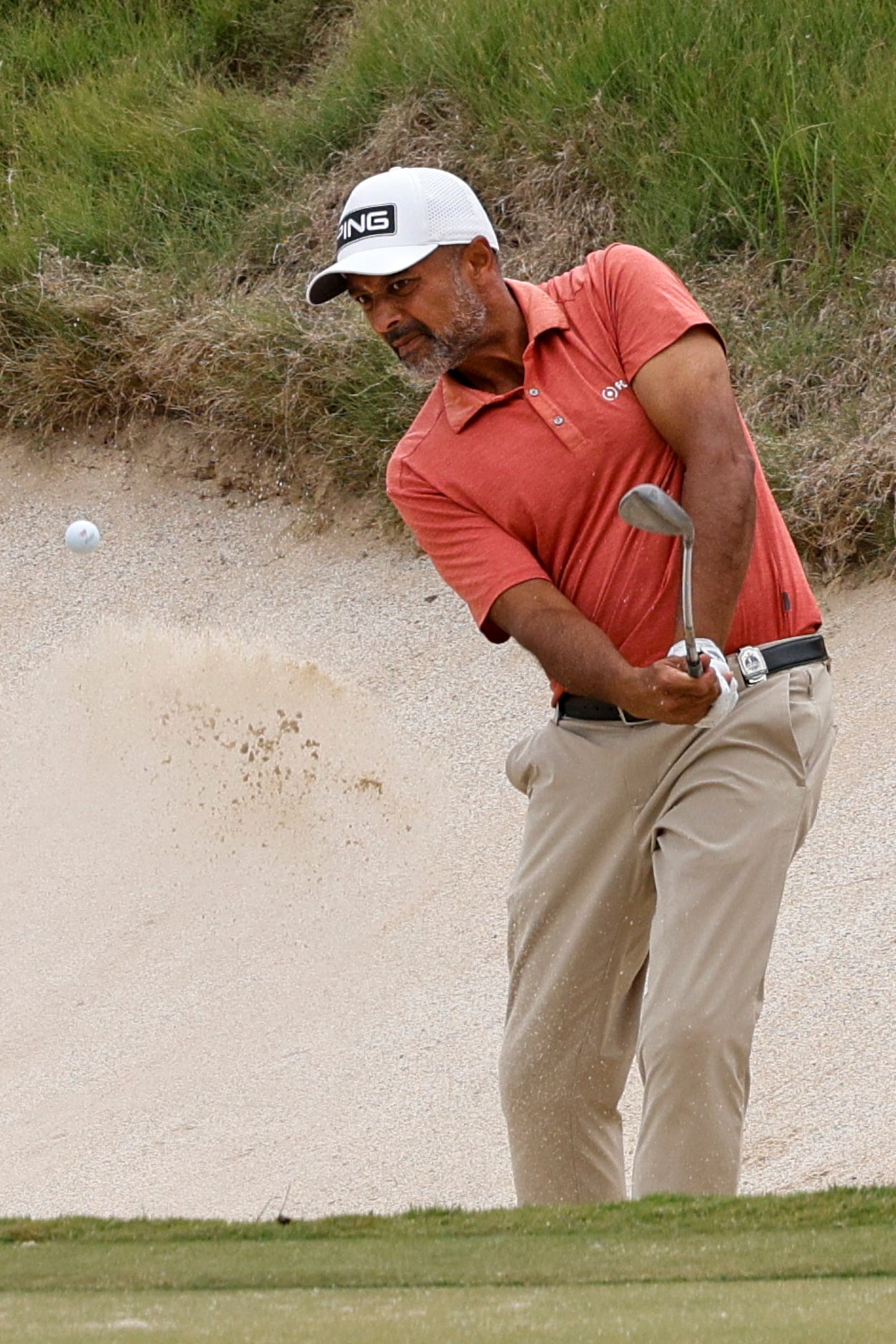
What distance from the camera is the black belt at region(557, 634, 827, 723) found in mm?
3045

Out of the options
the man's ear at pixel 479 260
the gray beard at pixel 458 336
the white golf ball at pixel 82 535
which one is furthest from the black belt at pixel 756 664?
the white golf ball at pixel 82 535

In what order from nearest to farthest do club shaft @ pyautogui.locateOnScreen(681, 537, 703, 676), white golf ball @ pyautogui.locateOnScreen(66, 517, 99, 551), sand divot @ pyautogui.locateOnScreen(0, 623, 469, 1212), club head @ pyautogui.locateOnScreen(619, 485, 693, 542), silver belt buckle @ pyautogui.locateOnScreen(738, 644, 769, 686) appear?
1. club head @ pyautogui.locateOnScreen(619, 485, 693, 542)
2. club shaft @ pyautogui.locateOnScreen(681, 537, 703, 676)
3. silver belt buckle @ pyautogui.locateOnScreen(738, 644, 769, 686)
4. sand divot @ pyautogui.locateOnScreen(0, 623, 469, 1212)
5. white golf ball @ pyautogui.locateOnScreen(66, 517, 99, 551)

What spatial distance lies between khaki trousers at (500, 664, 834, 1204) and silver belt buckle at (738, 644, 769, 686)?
0.05 ft

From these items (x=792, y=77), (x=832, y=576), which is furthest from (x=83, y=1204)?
(x=792, y=77)

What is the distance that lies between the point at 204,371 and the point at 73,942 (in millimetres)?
2523

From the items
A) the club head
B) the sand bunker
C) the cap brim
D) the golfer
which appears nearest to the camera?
the club head

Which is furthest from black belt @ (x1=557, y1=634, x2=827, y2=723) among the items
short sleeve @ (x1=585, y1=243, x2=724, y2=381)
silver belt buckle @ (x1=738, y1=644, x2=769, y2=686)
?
short sleeve @ (x1=585, y1=243, x2=724, y2=381)

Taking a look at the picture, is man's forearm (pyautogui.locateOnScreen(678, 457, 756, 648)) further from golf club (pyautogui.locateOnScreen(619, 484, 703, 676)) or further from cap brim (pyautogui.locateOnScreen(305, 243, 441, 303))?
cap brim (pyautogui.locateOnScreen(305, 243, 441, 303))

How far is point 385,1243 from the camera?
2781 mm

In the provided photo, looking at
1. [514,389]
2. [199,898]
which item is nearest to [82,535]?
[199,898]

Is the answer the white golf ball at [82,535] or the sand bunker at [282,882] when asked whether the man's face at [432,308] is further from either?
the white golf ball at [82,535]

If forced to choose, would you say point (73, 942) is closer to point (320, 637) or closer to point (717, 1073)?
point (320, 637)

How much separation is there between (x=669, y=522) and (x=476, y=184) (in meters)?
6.04

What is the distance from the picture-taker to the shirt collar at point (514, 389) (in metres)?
3.19
